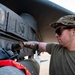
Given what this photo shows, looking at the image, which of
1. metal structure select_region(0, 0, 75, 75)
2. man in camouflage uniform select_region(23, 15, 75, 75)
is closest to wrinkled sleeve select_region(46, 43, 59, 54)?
man in camouflage uniform select_region(23, 15, 75, 75)

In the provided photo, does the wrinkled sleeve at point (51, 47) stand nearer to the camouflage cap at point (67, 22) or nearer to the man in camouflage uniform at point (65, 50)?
the man in camouflage uniform at point (65, 50)

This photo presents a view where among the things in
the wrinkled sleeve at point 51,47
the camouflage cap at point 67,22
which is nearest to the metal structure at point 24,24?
the wrinkled sleeve at point 51,47

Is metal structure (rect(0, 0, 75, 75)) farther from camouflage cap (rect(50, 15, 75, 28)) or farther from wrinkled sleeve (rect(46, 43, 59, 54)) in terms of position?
camouflage cap (rect(50, 15, 75, 28))

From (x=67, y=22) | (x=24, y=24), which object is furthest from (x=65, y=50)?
(x=24, y=24)

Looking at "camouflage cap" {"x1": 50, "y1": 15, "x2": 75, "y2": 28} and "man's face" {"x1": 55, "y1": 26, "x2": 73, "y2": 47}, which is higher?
"camouflage cap" {"x1": 50, "y1": 15, "x2": 75, "y2": 28}

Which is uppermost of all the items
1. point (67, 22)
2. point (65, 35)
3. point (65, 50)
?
point (67, 22)

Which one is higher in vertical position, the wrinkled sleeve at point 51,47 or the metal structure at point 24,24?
the metal structure at point 24,24

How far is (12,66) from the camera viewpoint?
116 centimetres

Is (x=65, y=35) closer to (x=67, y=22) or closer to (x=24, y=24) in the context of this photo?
(x=67, y=22)

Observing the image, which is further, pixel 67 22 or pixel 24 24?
pixel 24 24

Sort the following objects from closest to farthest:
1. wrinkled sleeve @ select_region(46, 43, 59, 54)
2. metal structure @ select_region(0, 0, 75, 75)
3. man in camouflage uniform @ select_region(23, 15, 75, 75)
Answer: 1. metal structure @ select_region(0, 0, 75, 75)
2. man in camouflage uniform @ select_region(23, 15, 75, 75)
3. wrinkled sleeve @ select_region(46, 43, 59, 54)

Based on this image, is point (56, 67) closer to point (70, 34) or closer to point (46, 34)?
point (70, 34)

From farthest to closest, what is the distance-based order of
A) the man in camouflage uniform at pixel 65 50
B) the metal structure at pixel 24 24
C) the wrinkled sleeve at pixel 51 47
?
1. the wrinkled sleeve at pixel 51 47
2. the man in camouflage uniform at pixel 65 50
3. the metal structure at pixel 24 24

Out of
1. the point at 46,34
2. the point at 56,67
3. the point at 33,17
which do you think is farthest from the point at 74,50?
the point at 46,34
